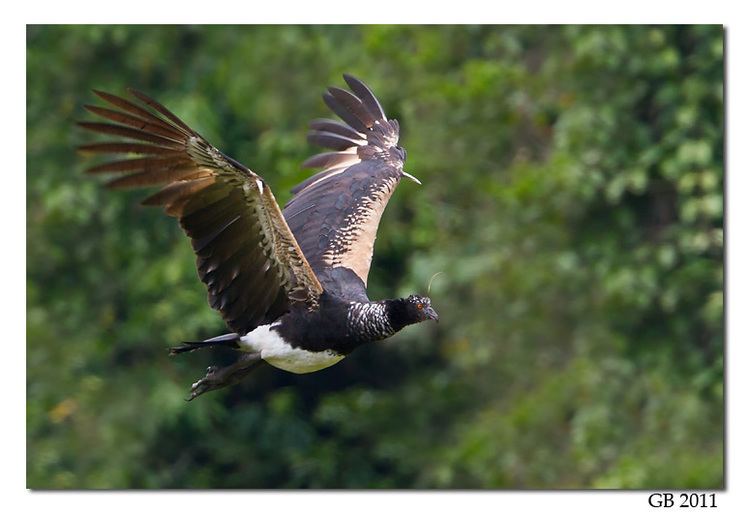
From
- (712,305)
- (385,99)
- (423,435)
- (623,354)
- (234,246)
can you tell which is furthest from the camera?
(423,435)

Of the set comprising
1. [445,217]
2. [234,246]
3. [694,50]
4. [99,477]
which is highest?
[694,50]

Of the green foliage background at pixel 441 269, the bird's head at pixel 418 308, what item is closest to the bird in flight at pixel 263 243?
the bird's head at pixel 418 308

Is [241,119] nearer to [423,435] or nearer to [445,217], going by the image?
[445,217]

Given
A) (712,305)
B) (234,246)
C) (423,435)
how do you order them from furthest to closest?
(423,435) < (712,305) < (234,246)

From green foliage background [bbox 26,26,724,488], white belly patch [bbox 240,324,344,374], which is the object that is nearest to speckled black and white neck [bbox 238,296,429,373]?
white belly patch [bbox 240,324,344,374]

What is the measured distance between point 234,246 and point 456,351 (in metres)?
7.70

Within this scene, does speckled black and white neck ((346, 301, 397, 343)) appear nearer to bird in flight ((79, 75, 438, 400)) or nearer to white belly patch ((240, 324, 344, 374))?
bird in flight ((79, 75, 438, 400))

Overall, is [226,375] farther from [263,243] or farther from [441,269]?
[441,269]

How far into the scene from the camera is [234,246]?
6.91 metres

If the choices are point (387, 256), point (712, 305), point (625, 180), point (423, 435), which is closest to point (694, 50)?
point (625, 180)

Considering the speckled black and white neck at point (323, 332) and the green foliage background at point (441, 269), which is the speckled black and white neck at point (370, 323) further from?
the green foliage background at point (441, 269)

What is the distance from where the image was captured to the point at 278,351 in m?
7.20

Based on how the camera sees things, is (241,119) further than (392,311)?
Yes

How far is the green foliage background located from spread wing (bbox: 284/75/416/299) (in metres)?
3.95
